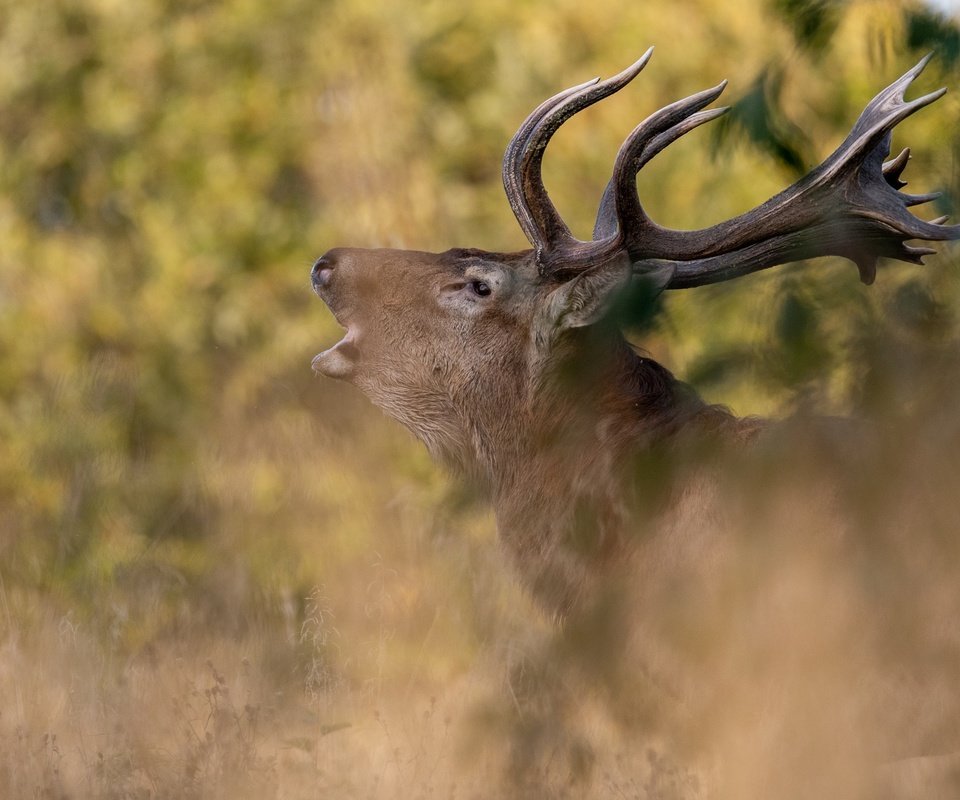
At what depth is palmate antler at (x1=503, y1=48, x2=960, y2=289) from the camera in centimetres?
392

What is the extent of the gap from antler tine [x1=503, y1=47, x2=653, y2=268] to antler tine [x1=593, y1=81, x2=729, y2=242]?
22 centimetres

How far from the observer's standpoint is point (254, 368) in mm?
9602

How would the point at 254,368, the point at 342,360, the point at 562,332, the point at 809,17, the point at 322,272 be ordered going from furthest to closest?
the point at 254,368 → the point at 322,272 → the point at 342,360 → the point at 562,332 → the point at 809,17

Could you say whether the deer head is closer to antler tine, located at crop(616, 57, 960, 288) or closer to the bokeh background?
antler tine, located at crop(616, 57, 960, 288)

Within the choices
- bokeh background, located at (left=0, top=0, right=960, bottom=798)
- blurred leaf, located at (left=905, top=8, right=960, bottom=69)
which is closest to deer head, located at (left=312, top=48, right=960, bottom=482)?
bokeh background, located at (left=0, top=0, right=960, bottom=798)

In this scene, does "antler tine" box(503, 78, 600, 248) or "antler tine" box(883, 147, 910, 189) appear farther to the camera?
"antler tine" box(503, 78, 600, 248)

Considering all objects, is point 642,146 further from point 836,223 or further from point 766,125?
point 766,125

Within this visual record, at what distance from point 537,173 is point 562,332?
54 cm

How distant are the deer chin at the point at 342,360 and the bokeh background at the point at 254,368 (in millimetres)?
606

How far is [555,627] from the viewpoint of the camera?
4.78 meters

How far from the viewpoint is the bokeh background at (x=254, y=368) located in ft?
16.6

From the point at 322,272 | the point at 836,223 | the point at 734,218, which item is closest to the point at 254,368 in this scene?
the point at 322,272

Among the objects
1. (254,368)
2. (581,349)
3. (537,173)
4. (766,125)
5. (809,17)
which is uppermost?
(809,17)

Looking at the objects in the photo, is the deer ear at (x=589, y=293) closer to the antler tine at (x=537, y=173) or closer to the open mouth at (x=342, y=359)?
the antler tine at (x=537, y=173)
